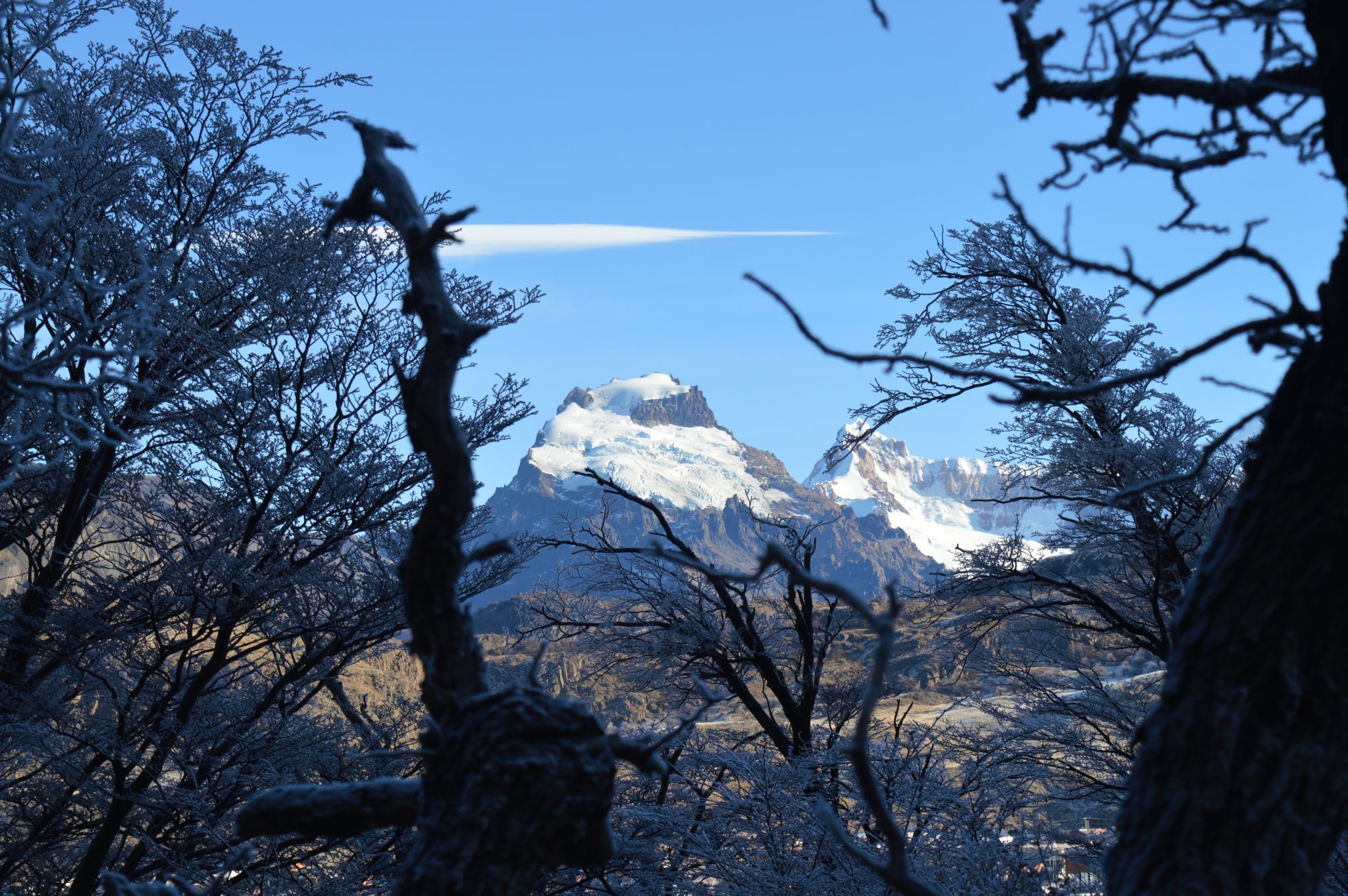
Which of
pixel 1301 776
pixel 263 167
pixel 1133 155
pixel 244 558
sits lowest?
A: pixel 1301 776

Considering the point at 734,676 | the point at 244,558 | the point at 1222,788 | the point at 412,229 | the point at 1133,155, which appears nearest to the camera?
the point at 1222,788

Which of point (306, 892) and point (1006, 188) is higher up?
point (1006, 188)

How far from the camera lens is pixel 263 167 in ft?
26.0

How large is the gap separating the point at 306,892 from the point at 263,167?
6.05 meters

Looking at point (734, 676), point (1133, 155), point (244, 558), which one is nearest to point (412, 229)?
point (1133, 155)

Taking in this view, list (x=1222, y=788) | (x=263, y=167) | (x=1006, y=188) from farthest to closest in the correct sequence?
(x=263, y=167), (x=1006, y=188), (x=1222, y=788)

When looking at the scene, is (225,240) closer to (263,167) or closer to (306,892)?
(263,167)

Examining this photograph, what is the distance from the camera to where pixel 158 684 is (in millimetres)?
7352

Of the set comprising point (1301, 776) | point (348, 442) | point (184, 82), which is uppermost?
point (184, 82)

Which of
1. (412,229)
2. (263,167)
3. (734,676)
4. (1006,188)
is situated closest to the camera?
(412,229)

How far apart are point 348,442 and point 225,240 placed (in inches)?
82.0

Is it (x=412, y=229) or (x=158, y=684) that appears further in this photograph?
(x=158, y=684)

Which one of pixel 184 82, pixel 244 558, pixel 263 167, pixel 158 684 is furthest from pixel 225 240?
pixel 158 684

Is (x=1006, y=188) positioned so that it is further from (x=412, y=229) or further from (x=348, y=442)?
(x=348, y=442)
